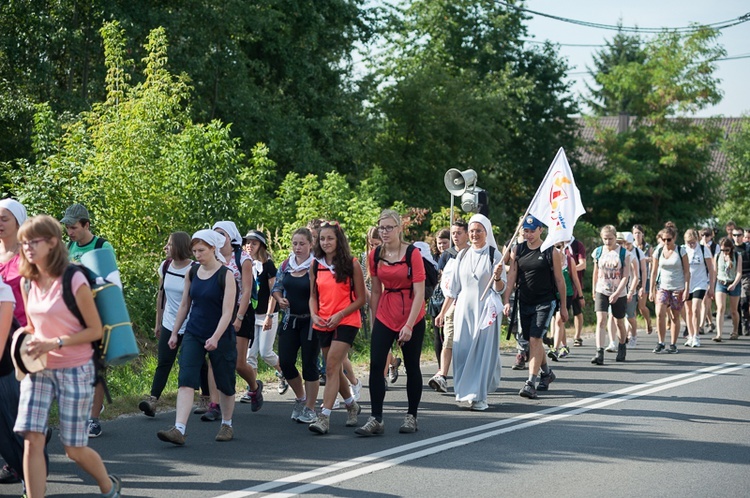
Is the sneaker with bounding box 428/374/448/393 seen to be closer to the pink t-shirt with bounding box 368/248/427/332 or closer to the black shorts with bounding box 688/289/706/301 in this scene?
the pink t-shirt with bounding box 368/248/427/332

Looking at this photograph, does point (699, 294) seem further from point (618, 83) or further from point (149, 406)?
point (618, 83)

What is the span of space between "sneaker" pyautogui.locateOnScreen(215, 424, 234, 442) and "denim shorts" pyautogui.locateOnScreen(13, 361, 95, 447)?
2630 millimetres

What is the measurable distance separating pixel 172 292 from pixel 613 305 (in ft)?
24.8

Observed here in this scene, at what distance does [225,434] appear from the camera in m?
8.74

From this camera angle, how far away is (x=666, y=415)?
408 inches

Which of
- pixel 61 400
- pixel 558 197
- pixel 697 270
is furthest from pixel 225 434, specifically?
pixel 697 270

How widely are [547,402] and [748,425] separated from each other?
6.68 feet

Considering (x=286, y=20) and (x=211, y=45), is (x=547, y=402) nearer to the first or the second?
(x=211, y=45)

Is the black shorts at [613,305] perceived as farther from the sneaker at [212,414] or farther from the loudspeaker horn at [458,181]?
the sneaker at [212,414]

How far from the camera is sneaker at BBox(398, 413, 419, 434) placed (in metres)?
9.20

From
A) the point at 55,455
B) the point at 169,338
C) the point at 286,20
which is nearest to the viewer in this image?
the point at 55,455

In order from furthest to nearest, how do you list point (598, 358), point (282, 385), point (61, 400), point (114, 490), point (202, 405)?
point (598, 358), point (282, 385), point (202, 405), point (114, 490), point (61, 400)

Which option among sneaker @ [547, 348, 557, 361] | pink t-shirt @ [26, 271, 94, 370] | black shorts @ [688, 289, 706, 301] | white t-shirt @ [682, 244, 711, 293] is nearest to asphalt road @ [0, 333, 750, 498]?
pink t-shirt @ [26, 271, 94, 370]

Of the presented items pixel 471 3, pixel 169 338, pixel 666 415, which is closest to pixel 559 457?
pixel 666 415
